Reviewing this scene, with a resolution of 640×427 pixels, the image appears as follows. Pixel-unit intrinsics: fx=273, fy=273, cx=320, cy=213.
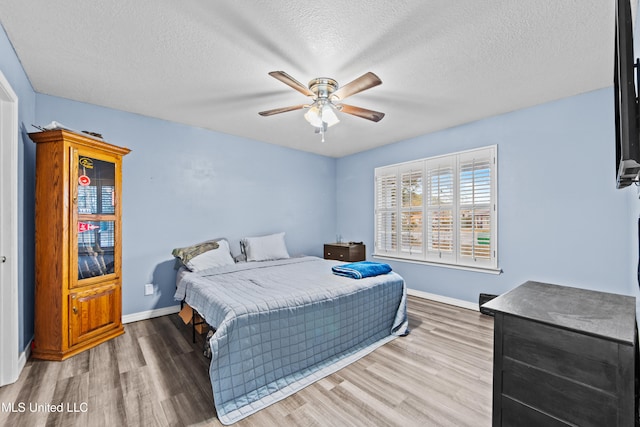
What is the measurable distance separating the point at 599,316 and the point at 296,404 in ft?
5.71

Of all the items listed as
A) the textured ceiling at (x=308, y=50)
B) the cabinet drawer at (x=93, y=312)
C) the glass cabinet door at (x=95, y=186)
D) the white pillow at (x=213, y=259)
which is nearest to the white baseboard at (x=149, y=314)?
the cabinet drawer at (x=93, y=312)

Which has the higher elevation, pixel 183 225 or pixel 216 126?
pixel 216 126

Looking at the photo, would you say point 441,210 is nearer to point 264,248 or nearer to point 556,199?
point 556,199

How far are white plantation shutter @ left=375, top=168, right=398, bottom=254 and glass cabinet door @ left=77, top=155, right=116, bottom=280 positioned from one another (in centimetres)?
379

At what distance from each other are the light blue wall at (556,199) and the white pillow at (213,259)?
305cm

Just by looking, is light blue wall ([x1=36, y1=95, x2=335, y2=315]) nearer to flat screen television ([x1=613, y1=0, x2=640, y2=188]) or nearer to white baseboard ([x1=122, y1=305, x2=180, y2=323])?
white baseboard ([x1=122, y1=305, x2=180, y2=323])

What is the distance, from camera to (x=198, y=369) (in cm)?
225

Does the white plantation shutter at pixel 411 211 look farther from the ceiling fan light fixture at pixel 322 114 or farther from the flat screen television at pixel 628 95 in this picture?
the flat screen television at pixel 628 95

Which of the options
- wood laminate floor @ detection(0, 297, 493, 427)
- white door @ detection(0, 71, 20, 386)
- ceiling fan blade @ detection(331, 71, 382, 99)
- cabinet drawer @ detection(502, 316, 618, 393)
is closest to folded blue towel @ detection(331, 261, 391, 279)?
wood laminate floor @ detection(0, 297, 493, 427)

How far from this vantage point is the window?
355 cm

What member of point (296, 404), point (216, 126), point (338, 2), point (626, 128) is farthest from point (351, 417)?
point (216, 126)

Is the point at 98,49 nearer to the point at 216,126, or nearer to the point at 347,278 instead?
the point at 216,126

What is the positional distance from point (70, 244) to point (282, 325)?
2075 millimetres

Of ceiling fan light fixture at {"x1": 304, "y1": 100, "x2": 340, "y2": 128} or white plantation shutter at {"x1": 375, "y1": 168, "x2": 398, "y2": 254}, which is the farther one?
white plantation shutter at {"x1": 375, "y1": 168, "x2": 398, "y2": 254}
